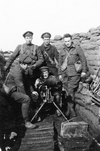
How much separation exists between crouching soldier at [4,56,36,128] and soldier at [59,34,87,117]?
4.36 ft

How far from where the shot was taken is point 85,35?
799 centimetres

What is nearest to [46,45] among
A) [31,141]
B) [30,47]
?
[30,47]

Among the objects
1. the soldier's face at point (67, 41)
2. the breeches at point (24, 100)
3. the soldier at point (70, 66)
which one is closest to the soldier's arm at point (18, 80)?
the breeches at point (24, 100)

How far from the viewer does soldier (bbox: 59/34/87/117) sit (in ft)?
20.9

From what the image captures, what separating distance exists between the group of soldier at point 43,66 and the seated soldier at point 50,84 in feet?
0.09

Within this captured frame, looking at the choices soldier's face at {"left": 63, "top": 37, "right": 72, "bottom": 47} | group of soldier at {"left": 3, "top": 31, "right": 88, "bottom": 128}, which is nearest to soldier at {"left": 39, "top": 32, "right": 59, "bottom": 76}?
group of soldier at {"left": 3, "top": 31, "right": 88, "bottom": 128}

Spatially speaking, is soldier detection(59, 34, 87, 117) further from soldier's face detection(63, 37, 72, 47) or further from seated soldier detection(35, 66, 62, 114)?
seated soldier detection(35, 66, 62, 114)

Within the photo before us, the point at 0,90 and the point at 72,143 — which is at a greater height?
→ the point at 0,90

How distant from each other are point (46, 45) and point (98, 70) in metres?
1.90

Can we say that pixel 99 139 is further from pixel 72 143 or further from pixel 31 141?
pixel 31 141

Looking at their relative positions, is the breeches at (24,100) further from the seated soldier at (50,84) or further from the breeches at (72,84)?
the breeches at (72,84)

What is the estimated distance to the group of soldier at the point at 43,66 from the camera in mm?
5730

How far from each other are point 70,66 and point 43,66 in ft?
2.84

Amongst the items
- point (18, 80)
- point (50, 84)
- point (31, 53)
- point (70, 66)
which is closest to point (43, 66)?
point (31, 53)
